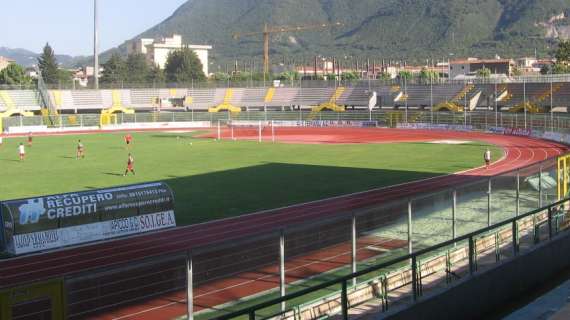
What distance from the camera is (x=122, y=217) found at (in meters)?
21.9

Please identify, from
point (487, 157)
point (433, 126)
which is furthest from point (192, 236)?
point (433, 126)

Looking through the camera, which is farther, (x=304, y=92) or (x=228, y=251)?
(x=304, y=92)

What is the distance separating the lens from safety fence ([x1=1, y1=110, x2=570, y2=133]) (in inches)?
2601

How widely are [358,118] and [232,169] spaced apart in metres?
52.9

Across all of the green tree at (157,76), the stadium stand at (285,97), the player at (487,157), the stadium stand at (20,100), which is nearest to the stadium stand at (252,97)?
the stadium stand at (285,97)

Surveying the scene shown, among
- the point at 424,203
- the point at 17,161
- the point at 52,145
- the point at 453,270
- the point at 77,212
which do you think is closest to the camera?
the point at 453,270

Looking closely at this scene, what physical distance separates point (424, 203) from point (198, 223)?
12.4m

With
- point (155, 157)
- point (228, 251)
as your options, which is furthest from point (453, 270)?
point (155, 157)

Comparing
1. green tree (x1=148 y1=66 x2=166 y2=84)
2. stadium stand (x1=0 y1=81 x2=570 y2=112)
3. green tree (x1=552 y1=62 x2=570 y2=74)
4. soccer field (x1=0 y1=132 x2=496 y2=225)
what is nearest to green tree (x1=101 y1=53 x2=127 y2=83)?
green tree (x1=148 y1=66 x2=166 y2=84)

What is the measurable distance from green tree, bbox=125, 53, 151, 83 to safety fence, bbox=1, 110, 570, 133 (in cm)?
6967

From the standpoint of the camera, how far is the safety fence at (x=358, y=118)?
66062 mm

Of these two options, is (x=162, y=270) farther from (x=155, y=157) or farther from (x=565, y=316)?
(x=155, y=157)

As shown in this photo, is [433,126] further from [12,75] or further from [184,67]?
[184,67]

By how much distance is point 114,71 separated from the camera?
538ft
